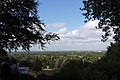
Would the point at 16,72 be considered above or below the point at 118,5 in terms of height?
below

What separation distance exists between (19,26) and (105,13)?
7.19 m

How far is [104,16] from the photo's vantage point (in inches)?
1125

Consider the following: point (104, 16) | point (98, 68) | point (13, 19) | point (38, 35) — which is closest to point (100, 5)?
point (104, 16)

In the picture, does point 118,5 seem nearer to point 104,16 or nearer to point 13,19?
point 104,16

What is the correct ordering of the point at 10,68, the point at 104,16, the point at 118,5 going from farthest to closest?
the point at 104,16, the point at 118,5, the point at 10,68

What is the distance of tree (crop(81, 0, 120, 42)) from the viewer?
1047 inches

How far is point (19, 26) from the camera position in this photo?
2528 centimetres

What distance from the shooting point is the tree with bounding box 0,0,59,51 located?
24.4 meters

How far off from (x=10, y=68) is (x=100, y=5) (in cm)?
1343

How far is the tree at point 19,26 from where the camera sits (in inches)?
959

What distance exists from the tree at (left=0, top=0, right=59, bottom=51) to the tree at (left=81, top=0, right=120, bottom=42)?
408 centimetres

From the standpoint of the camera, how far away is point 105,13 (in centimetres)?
2769

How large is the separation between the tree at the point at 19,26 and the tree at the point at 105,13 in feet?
13.4

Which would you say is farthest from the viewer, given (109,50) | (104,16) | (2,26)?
(109,50)
